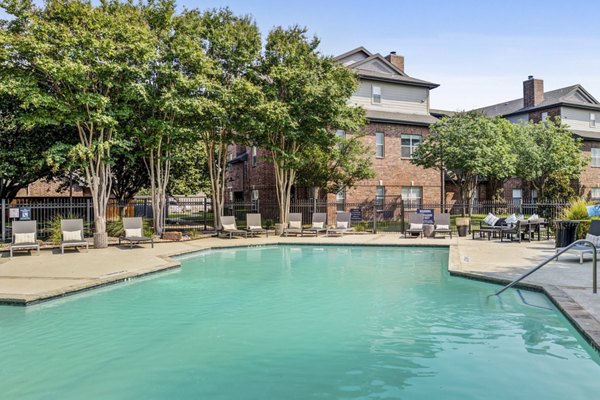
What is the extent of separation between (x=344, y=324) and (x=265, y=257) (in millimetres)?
8054

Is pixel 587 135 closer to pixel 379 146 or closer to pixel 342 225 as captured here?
pixel 379 146

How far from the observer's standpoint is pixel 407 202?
28375 millimetres

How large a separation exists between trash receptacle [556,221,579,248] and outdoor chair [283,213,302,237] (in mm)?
11174

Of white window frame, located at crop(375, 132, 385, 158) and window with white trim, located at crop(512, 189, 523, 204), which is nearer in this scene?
white window frame, located at crop(375, 132, 385, 158)

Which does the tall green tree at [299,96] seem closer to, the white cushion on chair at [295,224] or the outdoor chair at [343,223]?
the white cushion on chair at [295,224]

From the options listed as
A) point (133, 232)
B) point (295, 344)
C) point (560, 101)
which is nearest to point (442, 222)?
point (133, 232)

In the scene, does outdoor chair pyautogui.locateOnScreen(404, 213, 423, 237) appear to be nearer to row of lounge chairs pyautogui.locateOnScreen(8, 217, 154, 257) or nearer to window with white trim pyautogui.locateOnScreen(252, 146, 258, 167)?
row of lounge chairs pyautogui.locateOnScreen(8, 217, 154, 257)

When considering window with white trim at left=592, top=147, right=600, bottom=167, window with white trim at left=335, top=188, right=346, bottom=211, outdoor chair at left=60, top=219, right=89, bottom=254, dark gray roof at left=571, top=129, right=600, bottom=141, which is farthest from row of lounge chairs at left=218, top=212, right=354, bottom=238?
window with white trim at left=592, top=147, right=600, bottom=167

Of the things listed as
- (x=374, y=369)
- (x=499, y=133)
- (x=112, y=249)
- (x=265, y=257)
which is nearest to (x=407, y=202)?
(x=499, y=133)

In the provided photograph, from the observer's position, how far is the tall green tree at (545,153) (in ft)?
95.3

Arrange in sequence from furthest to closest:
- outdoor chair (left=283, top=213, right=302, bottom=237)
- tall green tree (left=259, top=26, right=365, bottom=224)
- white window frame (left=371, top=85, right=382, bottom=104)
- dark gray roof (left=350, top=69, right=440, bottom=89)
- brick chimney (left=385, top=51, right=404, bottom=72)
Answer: brick chimney (left=385, top=51, right=404, bottom=72)
white window frame (left=371, top=85, right=382, bottom=104)
dark gray roof (left=350, top=69, right=440, bottom=89)
outdoor chair (left=283, top=213, right=302, bottom=237)
tall green tree (left=259, top=26, right=365, bottom=224)

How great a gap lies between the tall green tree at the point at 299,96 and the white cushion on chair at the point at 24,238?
9963 mm

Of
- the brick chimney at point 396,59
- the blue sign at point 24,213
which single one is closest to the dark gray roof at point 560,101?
the brick chimney at point 396,59

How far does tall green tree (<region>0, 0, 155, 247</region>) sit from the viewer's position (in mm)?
14516
